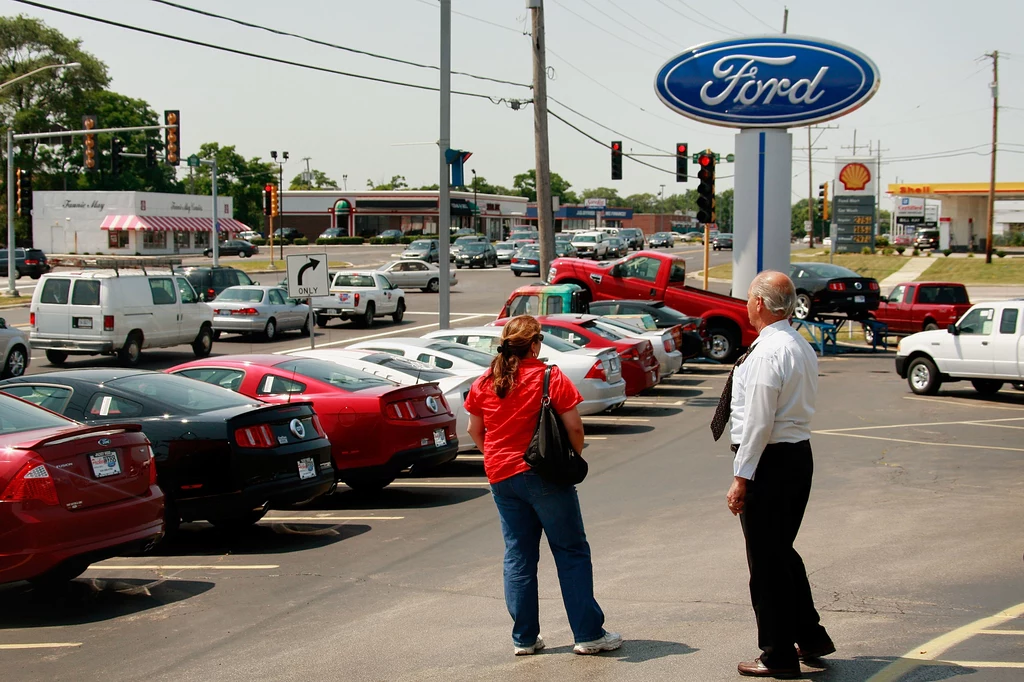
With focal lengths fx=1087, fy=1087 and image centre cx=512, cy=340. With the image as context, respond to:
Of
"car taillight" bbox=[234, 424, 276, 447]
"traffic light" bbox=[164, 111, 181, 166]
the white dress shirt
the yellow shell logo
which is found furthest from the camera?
the yellow shell logo

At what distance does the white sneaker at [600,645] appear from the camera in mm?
5852

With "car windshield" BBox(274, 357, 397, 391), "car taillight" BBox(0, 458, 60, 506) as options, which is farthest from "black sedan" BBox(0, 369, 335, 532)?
"car taillight" BBox(0, 458, 60, 506)

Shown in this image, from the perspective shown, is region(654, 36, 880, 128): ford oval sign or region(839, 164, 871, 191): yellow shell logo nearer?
region(654, 36, 880, 128): ford oval sign

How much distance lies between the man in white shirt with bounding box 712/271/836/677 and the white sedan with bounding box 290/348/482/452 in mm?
7507

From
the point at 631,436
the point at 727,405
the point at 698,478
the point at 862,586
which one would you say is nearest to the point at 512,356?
the point at 727,405

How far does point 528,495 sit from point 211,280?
31754 millimetres

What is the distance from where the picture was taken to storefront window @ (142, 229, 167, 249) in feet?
269

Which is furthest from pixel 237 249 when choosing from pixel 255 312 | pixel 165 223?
pixel 255 312

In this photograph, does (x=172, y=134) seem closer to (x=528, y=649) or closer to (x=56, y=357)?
(x=56, y=357)

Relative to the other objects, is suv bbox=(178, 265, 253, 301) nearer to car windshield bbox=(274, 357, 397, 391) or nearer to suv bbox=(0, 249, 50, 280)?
car windshield bbox=(274, 357, 397, 391)

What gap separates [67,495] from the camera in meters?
7.34

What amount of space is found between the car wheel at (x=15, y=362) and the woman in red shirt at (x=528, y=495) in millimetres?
18918

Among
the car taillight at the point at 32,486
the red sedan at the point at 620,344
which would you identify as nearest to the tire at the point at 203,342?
the red sedan at the point at 620,344

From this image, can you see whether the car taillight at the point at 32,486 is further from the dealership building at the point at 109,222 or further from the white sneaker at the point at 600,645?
the dealership building at the point at 109,222
